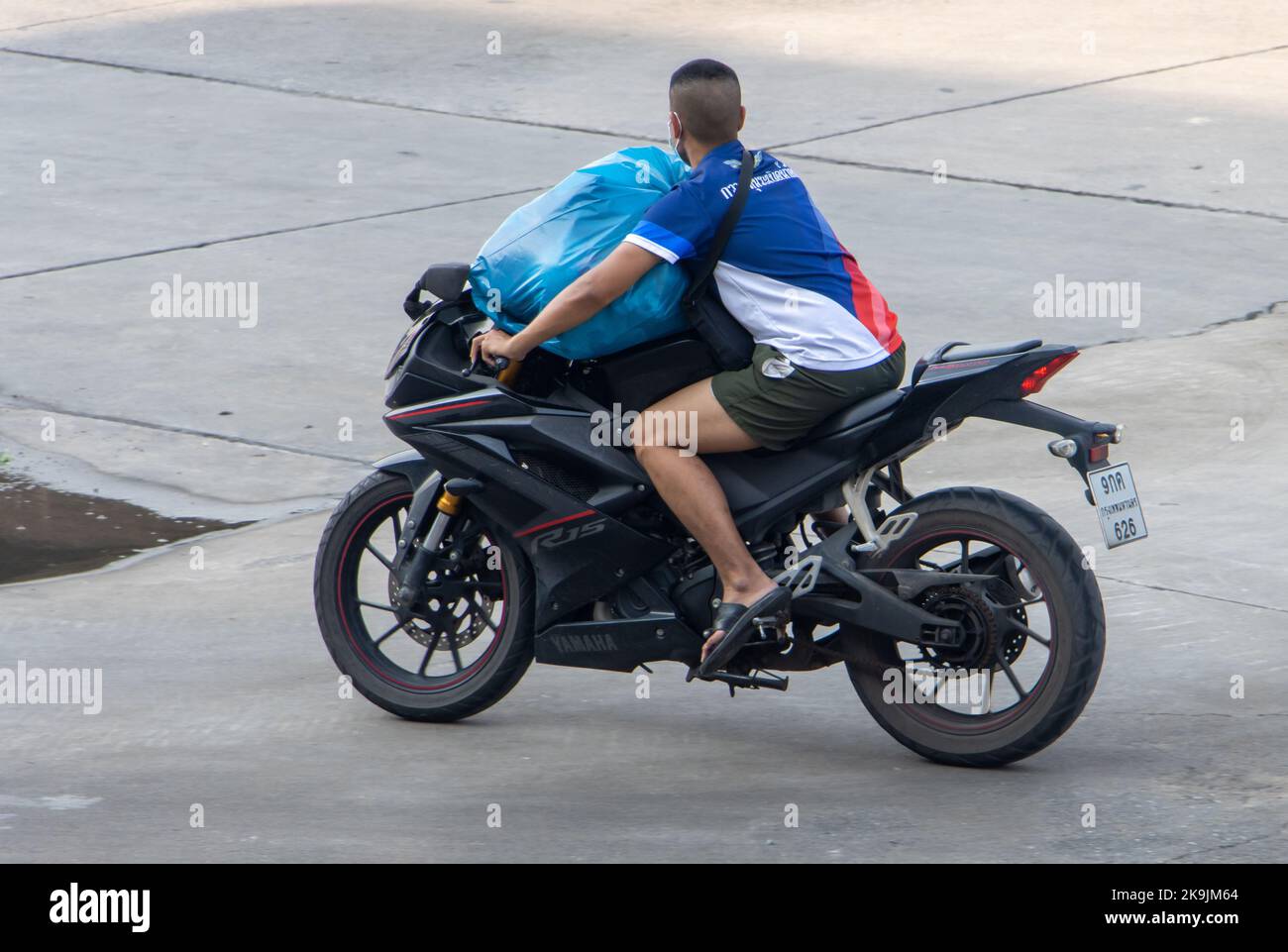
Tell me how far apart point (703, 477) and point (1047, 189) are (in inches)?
281

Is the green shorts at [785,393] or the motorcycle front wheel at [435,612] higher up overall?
the green shorts at [785,393]

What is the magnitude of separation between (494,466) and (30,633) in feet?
6.28

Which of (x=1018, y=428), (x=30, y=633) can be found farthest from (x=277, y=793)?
(x=1018, y=428)

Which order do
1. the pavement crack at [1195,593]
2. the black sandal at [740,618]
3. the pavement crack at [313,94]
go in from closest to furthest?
the black sandal at [740,618]
the pavement crack at [1195,593]
the pavement crack at [313,94]

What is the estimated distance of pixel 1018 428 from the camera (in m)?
8.34

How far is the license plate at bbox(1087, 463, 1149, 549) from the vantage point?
4.90 m

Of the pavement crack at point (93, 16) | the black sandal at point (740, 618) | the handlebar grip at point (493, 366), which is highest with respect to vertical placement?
the pavement crack at point (93, 16)

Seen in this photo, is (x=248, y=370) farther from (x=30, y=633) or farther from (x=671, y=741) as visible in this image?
(x=671, y=741)

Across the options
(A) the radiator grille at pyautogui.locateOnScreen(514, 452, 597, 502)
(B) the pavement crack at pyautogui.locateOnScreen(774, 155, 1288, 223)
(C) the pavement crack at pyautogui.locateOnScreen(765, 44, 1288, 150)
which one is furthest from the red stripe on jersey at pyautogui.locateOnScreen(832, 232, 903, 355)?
(C) the pavement crack at pyautogui.locateOnScreen(765, 44, 1288, 150)

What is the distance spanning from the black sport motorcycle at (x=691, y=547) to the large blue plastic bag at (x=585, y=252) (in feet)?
0.36

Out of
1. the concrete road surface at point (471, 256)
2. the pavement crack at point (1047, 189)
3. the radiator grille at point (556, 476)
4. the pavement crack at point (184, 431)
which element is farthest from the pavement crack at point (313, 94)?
the radiator grille at point (556, 476)

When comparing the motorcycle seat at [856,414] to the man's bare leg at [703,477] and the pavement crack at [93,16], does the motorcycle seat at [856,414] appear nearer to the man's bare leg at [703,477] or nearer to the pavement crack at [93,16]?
the man's bare leg at [703,477]

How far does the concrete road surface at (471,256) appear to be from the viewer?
5.00 m

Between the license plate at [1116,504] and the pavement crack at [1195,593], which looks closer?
the license plate at [1116,504]
